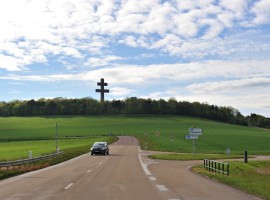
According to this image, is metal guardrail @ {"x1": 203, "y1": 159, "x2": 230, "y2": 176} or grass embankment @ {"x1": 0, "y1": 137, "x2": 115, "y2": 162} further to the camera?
grass embankment @ {"x1": 0, "y1": 137, "x2": 115, "y2": 162}

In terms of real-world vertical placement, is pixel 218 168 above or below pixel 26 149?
above

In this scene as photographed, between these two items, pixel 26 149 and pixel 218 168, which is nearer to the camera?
pixel 218 168

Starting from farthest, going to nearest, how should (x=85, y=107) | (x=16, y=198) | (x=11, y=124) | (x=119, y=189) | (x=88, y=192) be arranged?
(x=85, y=107) < (x=11, y=124) < (x=119, y=189) < (x=88, y=192) < (x=16, y=198)

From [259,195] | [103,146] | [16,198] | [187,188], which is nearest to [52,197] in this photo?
[16,198]

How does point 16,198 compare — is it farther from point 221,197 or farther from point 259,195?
point 259,195

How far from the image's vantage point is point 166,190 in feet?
52.7

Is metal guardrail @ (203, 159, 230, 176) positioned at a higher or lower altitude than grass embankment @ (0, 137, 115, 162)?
higher

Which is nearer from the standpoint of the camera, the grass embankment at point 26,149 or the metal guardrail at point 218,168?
the metal guardrail at point 218,168

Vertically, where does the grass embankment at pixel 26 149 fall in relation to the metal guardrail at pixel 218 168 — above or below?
below

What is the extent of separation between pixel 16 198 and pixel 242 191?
8.19 meters

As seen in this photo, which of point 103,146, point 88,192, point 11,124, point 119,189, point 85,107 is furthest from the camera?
point 85,107

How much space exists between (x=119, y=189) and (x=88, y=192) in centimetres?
A: 151

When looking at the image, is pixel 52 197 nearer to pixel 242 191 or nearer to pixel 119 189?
pixel 119 189

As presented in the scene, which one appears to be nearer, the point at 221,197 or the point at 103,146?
the point at 221,197
